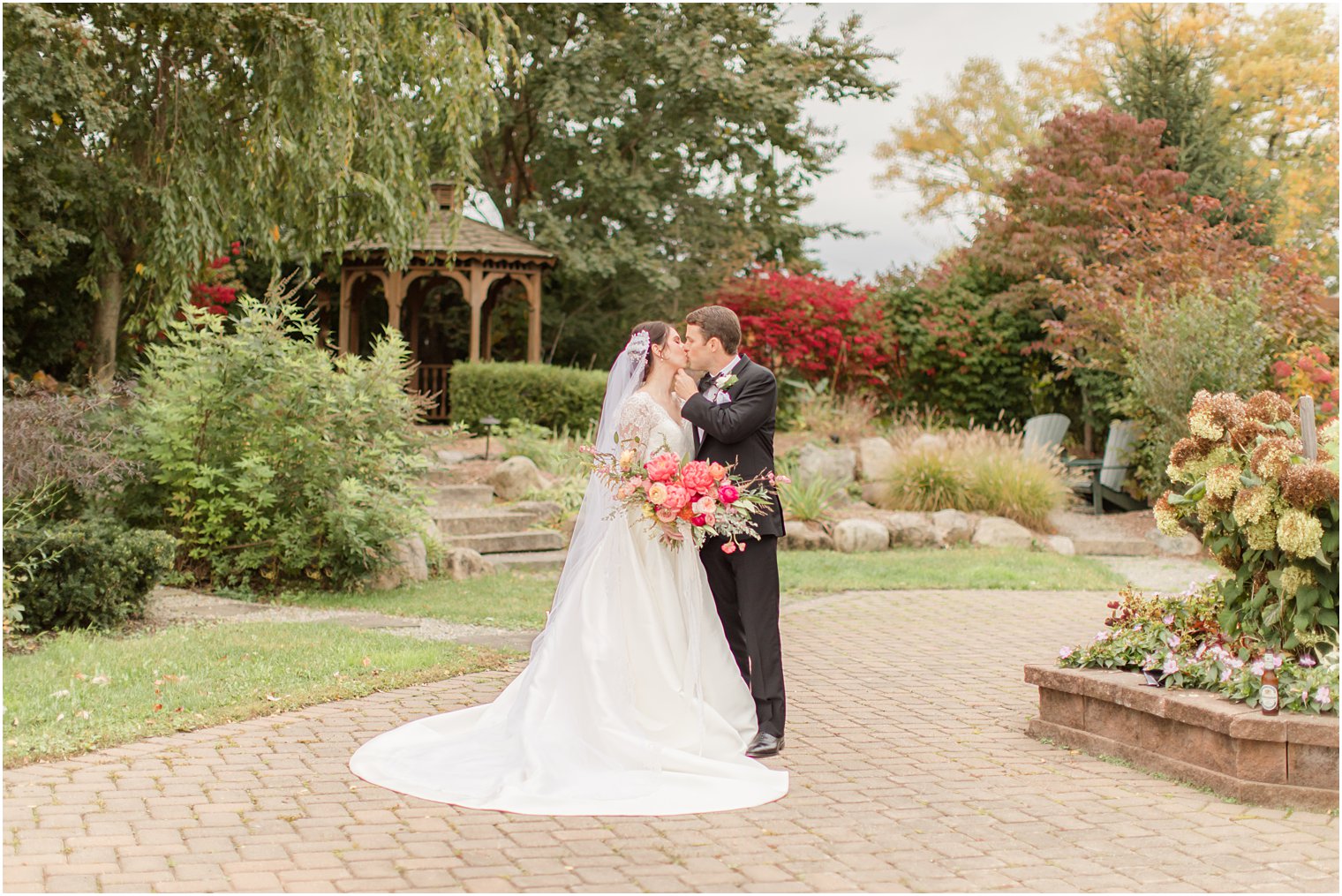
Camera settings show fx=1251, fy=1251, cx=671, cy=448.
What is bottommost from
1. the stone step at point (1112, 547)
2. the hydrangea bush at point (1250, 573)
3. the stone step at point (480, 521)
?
the stone step at point (1112, 547)

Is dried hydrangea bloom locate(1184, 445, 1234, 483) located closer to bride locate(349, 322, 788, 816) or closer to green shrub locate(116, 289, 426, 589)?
bride locate(349, 322, 788, 816)

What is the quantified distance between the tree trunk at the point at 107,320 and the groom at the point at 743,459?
925 centimetres

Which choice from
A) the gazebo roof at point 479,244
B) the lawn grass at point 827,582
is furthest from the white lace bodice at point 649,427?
the gazebo roof at point 479,244

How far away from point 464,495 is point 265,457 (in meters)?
3.92

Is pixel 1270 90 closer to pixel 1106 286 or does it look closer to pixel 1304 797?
pixel 1106 286

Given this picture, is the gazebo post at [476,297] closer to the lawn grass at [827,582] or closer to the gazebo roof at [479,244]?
the gazebo roof at [479,244]

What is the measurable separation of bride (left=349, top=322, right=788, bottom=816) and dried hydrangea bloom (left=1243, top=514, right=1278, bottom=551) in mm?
2232

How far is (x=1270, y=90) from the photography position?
93.0 ft

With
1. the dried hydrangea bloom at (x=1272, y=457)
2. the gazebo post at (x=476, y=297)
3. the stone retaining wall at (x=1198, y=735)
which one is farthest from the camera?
the gazebo post at (x=476, y=297)

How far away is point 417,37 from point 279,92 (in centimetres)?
189

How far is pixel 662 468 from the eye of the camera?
18.5 ft

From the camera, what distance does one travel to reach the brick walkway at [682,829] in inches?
163

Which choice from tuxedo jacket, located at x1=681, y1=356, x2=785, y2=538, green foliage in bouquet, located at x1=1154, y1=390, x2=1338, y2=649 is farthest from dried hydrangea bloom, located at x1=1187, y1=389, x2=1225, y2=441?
tuxedo jacket, located at x1=681, y1=356, x2=785, y2=538

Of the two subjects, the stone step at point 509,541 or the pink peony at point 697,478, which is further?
the stone step at point 509,541
